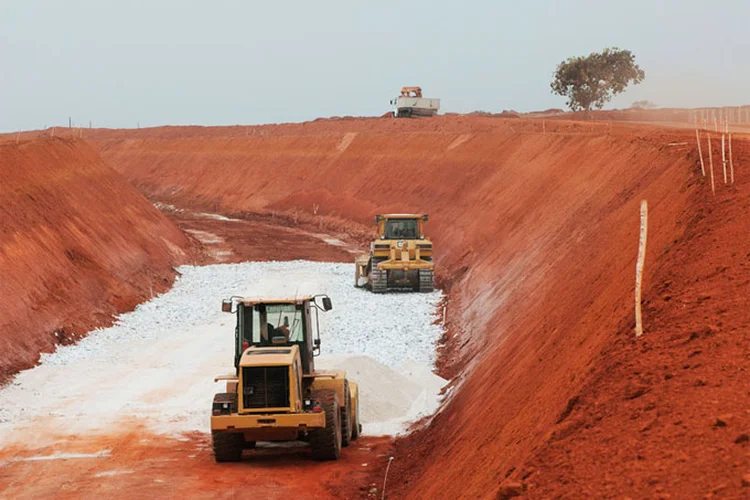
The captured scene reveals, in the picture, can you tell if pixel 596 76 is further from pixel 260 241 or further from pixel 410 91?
pixel 260 241

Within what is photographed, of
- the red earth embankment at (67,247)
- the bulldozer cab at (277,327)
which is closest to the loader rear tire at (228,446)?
the bulldozer cab at (277,327)

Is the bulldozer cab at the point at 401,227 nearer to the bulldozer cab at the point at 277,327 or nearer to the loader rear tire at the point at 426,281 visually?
the loader rear tire at the point at 426,281

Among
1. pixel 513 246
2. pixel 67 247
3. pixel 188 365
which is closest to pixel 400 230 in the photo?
pixel 513 246

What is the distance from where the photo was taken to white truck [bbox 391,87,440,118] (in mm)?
94750

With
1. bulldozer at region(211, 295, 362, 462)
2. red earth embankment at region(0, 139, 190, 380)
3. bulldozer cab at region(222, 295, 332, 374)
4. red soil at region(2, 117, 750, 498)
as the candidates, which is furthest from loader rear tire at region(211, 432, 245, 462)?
red earth embankment at region(0, 139, 190, 380)

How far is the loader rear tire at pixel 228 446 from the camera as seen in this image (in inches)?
687

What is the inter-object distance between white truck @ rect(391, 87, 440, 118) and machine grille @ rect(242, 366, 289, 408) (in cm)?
7878

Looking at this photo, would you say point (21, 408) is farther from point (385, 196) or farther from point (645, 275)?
point (385, 196)

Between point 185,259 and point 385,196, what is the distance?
20.4m

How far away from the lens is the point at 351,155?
3268 inches

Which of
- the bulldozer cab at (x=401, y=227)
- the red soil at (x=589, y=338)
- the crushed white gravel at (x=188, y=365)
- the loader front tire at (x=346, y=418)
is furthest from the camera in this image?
the bulldozer cab at (x=401, y=227)

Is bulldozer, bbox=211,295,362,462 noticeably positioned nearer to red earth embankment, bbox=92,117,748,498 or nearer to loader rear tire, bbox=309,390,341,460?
loader rear tire, bbox=309,390,341,460

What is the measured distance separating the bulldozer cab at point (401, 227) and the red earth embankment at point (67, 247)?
9165mm

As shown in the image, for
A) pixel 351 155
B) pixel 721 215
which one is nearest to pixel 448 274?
pixel 721 215
